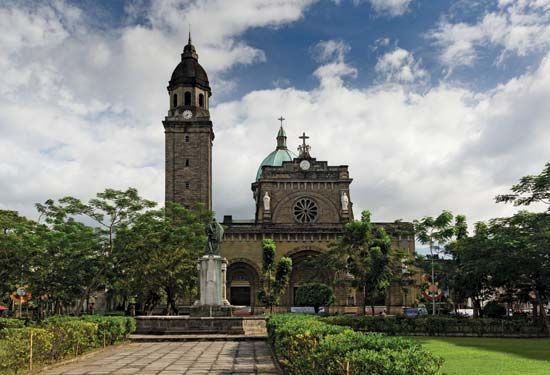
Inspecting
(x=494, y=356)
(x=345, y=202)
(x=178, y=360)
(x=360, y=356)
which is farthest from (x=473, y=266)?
(x=345, y=202)

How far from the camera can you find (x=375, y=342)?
8.62m

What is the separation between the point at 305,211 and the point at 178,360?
42.3 m

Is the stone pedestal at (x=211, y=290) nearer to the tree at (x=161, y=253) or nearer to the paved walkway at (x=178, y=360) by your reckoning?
the paved walkway at (x=178, y=360)

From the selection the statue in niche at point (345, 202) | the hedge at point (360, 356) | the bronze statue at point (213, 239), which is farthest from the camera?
the statue in niche at point (345, 202)

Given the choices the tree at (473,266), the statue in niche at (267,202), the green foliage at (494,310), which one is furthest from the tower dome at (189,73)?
the green foliage at (494,310)

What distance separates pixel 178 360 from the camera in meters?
16.0

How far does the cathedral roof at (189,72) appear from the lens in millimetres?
54719

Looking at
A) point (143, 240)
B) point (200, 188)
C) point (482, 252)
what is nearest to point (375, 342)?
point (482, 252)

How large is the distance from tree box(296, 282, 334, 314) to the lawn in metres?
24.7

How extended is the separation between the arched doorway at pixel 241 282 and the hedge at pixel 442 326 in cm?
2747

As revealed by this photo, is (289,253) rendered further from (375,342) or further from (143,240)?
(375,342)

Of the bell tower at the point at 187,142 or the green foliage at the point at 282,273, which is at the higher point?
the bell tower at the point at 187,142

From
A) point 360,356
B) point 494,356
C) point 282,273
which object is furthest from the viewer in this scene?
point 282,273

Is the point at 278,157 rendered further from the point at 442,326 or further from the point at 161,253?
the point at 442,326
